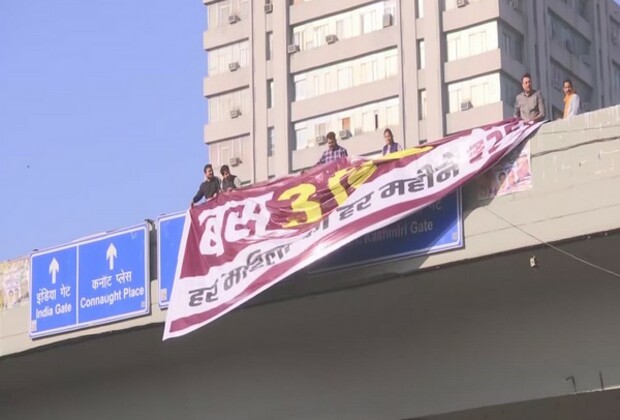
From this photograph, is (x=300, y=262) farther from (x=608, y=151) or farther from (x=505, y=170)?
(x=608, y=151)

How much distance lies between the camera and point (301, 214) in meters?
19.2

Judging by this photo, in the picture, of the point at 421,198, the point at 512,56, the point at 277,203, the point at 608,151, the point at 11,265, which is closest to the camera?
the point at 608,151

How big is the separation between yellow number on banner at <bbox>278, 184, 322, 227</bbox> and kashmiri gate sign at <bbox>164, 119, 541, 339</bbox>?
14 millimetres

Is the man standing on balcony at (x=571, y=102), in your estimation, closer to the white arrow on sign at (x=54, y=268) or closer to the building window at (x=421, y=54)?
the white arrow on sign at (x=54, y=268)

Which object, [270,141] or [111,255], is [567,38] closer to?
[270,141]

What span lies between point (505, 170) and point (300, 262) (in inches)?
125

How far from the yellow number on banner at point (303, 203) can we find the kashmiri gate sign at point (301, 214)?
14 millimetres

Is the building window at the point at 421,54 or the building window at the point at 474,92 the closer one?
the building window at the point at 474,92

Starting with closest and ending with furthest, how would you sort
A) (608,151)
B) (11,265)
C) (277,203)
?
(608,151)
(277,203)
(11,265)

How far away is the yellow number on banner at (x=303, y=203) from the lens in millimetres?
19031

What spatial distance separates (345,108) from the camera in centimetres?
7525

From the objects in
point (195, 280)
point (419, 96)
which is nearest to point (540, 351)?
point (195, 280)

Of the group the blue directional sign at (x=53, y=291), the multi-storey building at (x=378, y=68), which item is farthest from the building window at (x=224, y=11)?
the blue directional sign at (x=53, y=291)

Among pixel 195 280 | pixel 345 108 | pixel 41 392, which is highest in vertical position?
pixel 345 108
